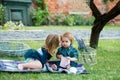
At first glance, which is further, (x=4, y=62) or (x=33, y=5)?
(x=33, y=5)

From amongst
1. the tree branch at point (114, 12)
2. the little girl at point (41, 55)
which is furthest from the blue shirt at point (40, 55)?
the tree branch at point (114, 12)

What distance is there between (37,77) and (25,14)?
43.9ft

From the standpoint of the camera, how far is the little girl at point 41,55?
581cm

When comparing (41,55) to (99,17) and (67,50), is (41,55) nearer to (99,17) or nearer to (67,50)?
(67,50)

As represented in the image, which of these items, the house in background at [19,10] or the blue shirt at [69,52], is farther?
the house in background at [19,10]

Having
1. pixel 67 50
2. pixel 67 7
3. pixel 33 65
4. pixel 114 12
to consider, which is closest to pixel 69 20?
→ pixel 67 7

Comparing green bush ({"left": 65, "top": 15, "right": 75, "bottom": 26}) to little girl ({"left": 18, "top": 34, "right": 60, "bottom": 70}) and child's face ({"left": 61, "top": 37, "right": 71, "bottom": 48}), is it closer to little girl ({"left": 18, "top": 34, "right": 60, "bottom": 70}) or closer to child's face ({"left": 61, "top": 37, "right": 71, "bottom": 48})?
child's face ({"left": 61, "top": 37, "right": 71, "bottom": 48})

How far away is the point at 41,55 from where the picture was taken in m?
5.88

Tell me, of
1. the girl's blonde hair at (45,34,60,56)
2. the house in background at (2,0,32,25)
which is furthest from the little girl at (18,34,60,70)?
the house in background at (2,0,32,25)

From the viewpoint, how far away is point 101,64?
6828 mm

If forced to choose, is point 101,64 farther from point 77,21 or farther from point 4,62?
point 77,21

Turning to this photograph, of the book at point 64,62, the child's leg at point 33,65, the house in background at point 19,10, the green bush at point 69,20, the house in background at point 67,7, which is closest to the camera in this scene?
the child's leg at point 33,65

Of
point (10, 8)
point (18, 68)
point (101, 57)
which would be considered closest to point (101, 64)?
point (101, 57)

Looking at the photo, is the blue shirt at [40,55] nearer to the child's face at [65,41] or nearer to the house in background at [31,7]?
the child's face at [65,41]
